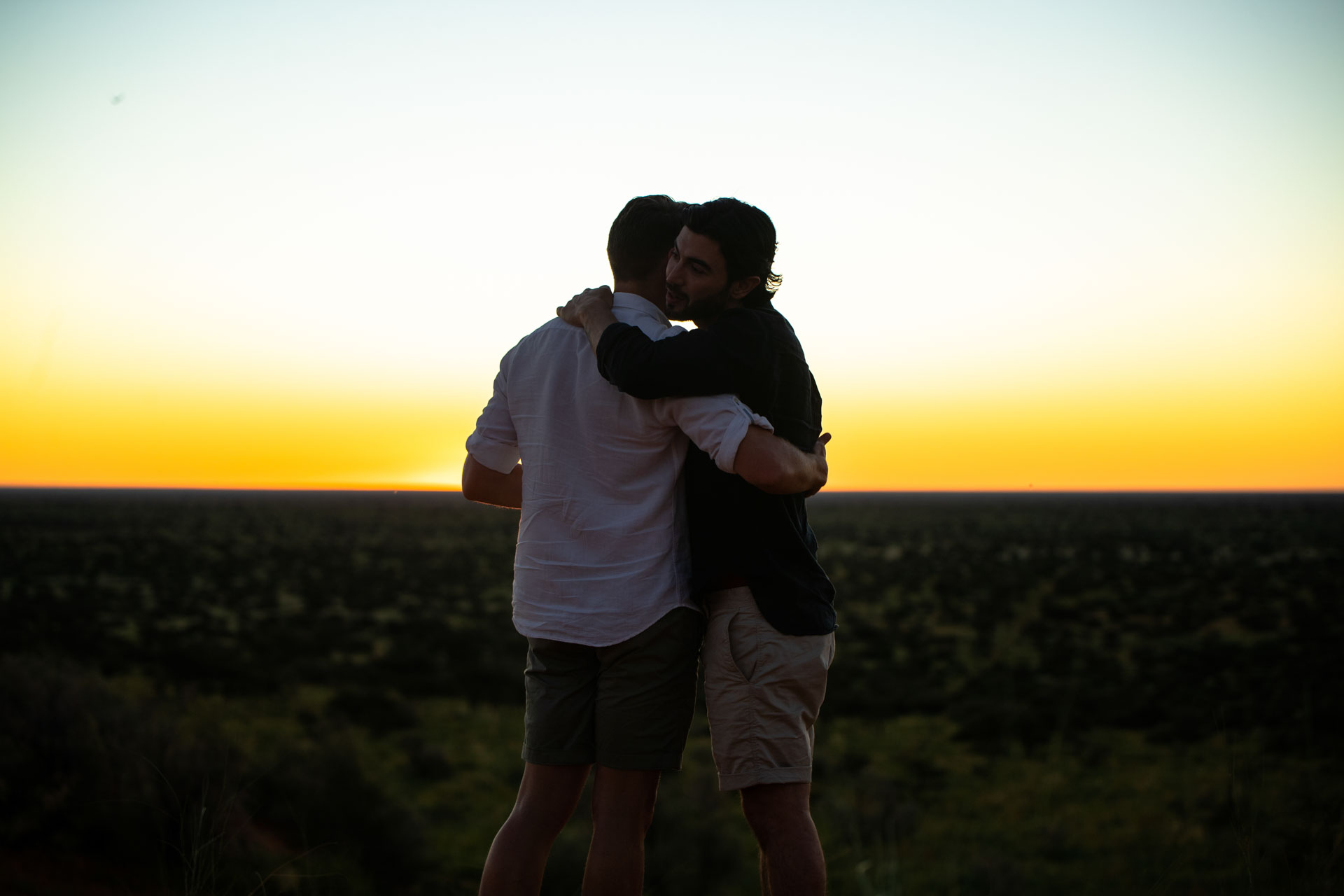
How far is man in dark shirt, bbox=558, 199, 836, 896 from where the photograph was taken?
6.49 ft

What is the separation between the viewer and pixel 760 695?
80.7 inches

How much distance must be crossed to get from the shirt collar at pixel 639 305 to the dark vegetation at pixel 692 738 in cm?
130

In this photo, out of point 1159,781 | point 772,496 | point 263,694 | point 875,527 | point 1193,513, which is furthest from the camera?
point 1193,513

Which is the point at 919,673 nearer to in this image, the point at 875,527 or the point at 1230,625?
the point at 1230,625

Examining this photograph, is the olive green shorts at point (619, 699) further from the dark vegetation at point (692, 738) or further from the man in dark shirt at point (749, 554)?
the dark vegetation at point (692, 738)

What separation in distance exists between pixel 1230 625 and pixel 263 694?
64.2 feet

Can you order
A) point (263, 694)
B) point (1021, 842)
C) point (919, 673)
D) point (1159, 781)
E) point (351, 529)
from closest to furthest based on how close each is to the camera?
point (1021, 842) < point (1159, 781) < point (263, 694) < point (919, 673) < point (351, 529)

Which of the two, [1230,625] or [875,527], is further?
[875,527]

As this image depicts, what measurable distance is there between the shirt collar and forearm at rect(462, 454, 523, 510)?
18.9 inches

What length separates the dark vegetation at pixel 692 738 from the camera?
193 inches

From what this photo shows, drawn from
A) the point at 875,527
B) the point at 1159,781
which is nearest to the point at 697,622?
the point at 1159,781

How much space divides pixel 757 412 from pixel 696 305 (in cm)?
29

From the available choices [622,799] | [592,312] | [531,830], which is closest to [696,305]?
[592,312]

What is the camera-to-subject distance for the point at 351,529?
2275 inches
